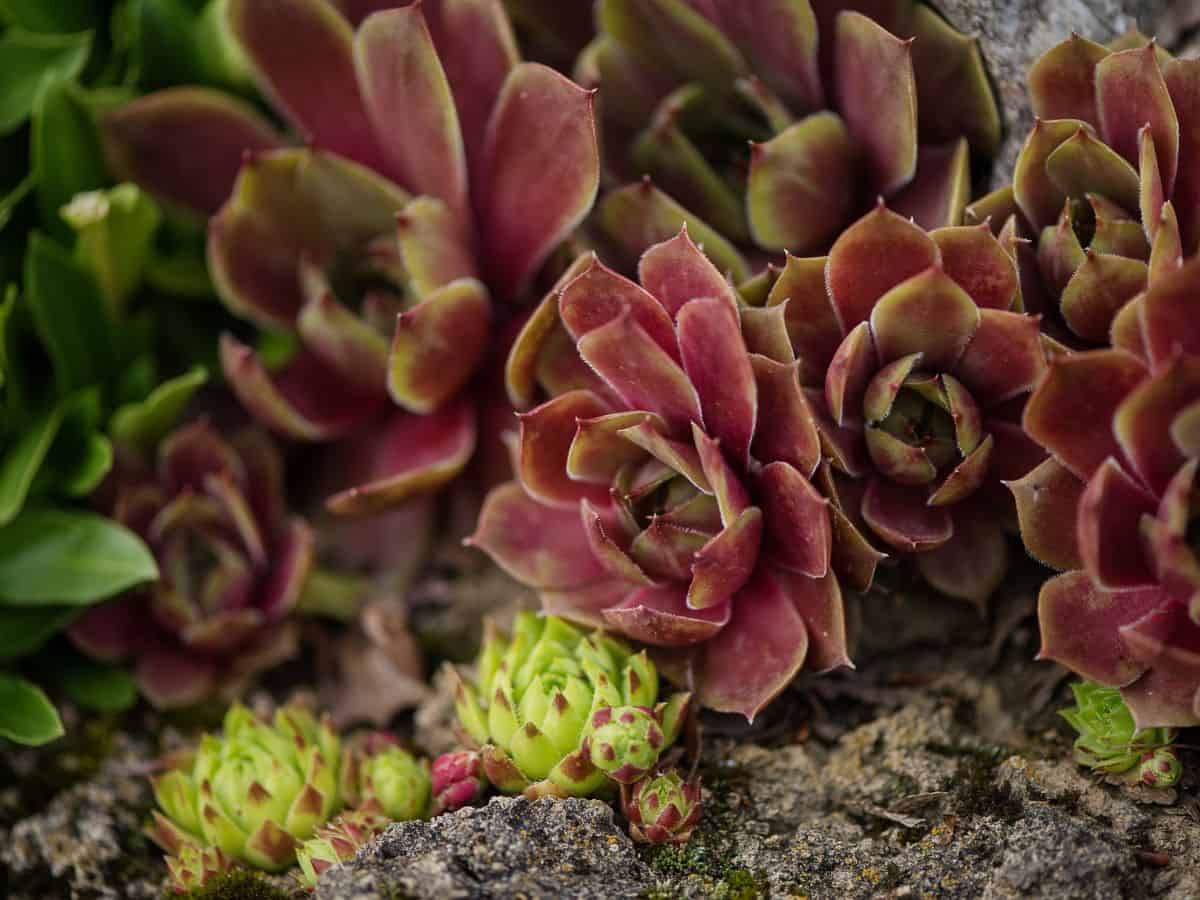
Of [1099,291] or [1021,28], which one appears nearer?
[1099,291]

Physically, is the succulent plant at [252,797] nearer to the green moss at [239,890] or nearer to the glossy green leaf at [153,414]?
the green moss at [239,890]

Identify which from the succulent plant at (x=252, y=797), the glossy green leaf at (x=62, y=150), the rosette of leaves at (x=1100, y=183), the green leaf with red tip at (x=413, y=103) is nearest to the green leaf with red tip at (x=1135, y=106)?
the rosette of leaves at (x=1100, y=183)

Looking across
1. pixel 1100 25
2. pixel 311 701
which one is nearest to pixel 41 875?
pixel 311 701

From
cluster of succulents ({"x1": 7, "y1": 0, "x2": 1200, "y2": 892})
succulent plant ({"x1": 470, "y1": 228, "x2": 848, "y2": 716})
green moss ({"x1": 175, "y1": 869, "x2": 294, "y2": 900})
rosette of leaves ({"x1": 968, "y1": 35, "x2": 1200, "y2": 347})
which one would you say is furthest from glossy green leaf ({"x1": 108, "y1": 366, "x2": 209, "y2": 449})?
rosette of leaves ({"x1": 968, "y1": 35, "x2": 1200, "y2": 347})

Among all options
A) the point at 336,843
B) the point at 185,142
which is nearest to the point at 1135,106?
the point at 336,843

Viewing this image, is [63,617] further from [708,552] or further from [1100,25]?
[1100,25]

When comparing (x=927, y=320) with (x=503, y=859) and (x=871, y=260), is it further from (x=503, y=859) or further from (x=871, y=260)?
(x=503, y=859)

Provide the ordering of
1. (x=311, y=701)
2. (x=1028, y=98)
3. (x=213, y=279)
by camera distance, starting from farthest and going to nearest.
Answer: (x=213, y=279), (x=311, y=701), (x=1028, y=98)
